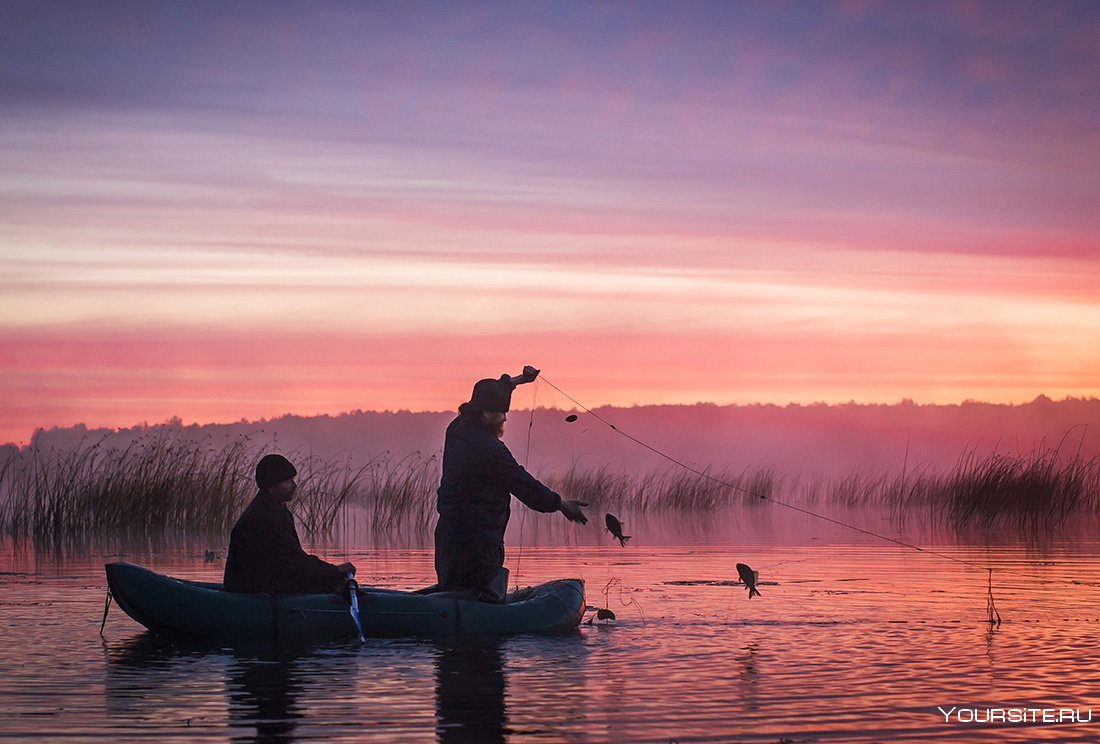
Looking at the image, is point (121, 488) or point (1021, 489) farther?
point (1021, 489)

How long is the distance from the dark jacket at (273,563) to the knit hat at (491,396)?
1.70m

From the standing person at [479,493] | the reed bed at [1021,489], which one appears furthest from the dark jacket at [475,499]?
the reed bed at [1021,489]

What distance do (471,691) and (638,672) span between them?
1202 mm

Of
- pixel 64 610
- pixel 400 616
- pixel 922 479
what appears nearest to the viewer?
pixel 400 616

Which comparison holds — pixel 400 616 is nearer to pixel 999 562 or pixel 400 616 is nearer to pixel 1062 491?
pixel 999 562

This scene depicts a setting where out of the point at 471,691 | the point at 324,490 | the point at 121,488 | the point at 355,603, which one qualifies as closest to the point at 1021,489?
the point at 324,490

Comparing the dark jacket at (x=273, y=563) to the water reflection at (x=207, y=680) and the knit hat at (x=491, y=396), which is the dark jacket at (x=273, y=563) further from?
the knit hat at (x=491, y=396)

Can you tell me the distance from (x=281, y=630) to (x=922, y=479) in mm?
21681

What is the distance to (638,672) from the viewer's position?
27.2 feet

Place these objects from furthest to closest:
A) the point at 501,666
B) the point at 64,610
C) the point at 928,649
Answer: the point at 64,610 < the point at 928,649 < the point at 501,666

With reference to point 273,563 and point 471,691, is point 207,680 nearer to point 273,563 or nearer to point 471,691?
point 471,691

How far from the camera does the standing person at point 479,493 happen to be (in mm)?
10477

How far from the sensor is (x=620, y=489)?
1145 inches

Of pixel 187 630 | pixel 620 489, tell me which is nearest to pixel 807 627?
pixel 187 630
